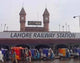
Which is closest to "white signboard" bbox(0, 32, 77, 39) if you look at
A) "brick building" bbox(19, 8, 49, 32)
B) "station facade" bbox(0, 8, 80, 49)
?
"station facade" bbox(0, 8, 80, 49)

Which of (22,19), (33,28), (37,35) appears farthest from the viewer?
(33,28)

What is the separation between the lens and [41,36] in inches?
1892

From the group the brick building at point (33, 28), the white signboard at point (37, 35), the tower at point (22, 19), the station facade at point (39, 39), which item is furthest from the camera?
the brick building at point (33, 28)

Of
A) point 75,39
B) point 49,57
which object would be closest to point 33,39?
point 75,39

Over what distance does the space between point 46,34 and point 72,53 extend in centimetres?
957

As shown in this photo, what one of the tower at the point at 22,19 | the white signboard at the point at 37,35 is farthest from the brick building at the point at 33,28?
the white signboard at the point at 37,35

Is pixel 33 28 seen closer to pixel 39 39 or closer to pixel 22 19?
pixel 22 19

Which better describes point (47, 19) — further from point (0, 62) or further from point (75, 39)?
point (0, 62)

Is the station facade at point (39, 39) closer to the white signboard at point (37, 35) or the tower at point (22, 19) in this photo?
the white signboard at point (37, 35)

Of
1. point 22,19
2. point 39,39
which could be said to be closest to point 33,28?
point 22,19

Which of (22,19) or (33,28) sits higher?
(22,19)

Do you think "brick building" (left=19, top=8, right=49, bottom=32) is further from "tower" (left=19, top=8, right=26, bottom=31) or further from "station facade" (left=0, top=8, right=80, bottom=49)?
"station facade" (left=0, top=8, right=80, bottom=49)

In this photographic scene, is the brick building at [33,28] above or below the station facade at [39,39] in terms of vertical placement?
above

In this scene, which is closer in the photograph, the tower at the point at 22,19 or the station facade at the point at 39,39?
the station facade at the point at 39,39
